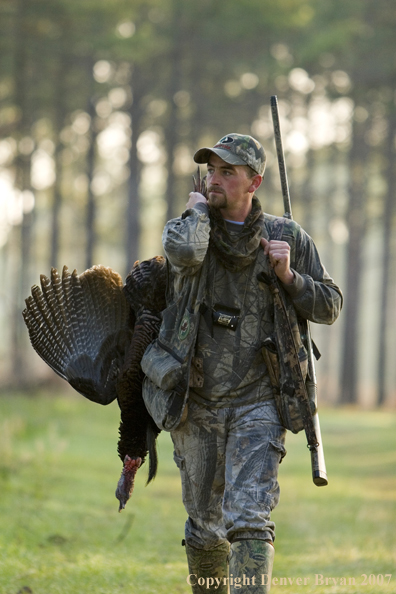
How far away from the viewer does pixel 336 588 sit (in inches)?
272

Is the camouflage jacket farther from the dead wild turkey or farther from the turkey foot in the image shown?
the turkey foot

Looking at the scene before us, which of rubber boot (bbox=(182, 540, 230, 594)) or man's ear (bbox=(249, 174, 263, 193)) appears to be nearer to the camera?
man's ear (bbox=(249, 174, 263, 193))

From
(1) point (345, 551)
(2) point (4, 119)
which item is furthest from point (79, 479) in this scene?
(2) point (4, 119)

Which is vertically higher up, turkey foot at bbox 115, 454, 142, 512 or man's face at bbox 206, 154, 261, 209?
man's face at bbox 206, 154, 261, 209

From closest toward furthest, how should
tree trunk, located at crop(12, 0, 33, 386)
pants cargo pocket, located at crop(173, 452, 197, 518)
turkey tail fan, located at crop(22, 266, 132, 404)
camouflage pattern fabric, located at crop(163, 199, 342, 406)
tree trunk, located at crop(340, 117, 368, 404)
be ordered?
camouflage pattern fabric, located at crop(163, 199, 342, 406), pants cargo pocket, located at crop(173, 452, 197, 518), turkey tail fan, located at crop(22, 266, 132, 404), tree trunk, located at crop(12, 0, 33, 386), tree trunk, located at crop(340, 117, 368, 404)

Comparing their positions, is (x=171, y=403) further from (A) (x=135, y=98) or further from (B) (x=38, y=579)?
(A) (x=135, y=98)

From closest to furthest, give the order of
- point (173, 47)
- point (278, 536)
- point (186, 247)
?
point (186, 247)
point (278, 536)
point (173, 47)

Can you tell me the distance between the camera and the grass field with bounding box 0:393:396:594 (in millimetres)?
7047

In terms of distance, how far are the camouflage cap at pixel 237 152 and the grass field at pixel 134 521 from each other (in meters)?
3.32

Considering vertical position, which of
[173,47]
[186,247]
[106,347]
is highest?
[173,47]

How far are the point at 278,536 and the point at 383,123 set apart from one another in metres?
21.6

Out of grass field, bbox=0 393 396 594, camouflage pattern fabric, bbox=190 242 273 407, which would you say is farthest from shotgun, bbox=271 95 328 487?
grass field, bbox=0 393 396 594

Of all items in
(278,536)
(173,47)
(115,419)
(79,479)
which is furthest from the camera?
(173,47)

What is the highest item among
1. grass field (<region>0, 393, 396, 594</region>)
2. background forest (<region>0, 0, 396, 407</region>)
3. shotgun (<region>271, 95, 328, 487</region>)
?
background forest (<region>0, 0, 396, 407</region>)
